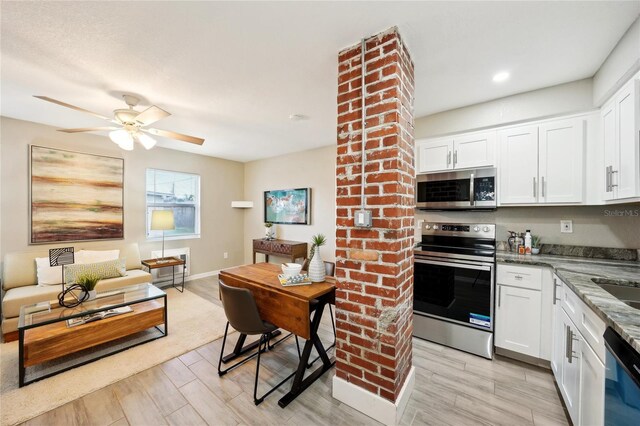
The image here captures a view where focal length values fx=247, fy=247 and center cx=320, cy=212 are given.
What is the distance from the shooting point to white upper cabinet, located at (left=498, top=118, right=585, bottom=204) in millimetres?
2168

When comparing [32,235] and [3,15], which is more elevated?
[3,15]

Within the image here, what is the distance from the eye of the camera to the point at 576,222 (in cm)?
237

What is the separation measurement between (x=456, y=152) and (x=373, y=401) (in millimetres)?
2462

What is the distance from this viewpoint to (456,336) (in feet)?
7.86

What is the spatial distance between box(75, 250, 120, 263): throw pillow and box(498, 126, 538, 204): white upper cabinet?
4.98m

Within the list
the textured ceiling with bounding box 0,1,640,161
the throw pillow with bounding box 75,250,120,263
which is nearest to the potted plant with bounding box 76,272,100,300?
the throw pillow with bounding box 75,250,120,263

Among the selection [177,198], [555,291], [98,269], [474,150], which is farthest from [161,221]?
[555,291]

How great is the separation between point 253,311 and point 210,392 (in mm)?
731

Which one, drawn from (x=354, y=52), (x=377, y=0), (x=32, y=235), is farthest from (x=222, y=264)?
(x=377, y=0)

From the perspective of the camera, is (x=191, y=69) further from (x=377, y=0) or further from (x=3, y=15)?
(x=377, y=0)

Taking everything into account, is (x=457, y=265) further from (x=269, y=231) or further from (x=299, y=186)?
(x=269, y=231)

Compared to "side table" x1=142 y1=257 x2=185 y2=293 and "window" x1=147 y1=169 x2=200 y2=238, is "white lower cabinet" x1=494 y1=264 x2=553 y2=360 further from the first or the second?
"window" x1=147 y1=169 x2=200 y2=238

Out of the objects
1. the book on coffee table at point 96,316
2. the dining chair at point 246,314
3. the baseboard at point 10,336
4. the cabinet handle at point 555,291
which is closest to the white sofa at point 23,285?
the baseboard at point 10,336

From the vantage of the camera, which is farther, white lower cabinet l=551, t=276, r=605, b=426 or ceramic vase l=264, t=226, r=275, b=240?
ceramic vase l=264, t=226, r=275, b=240
